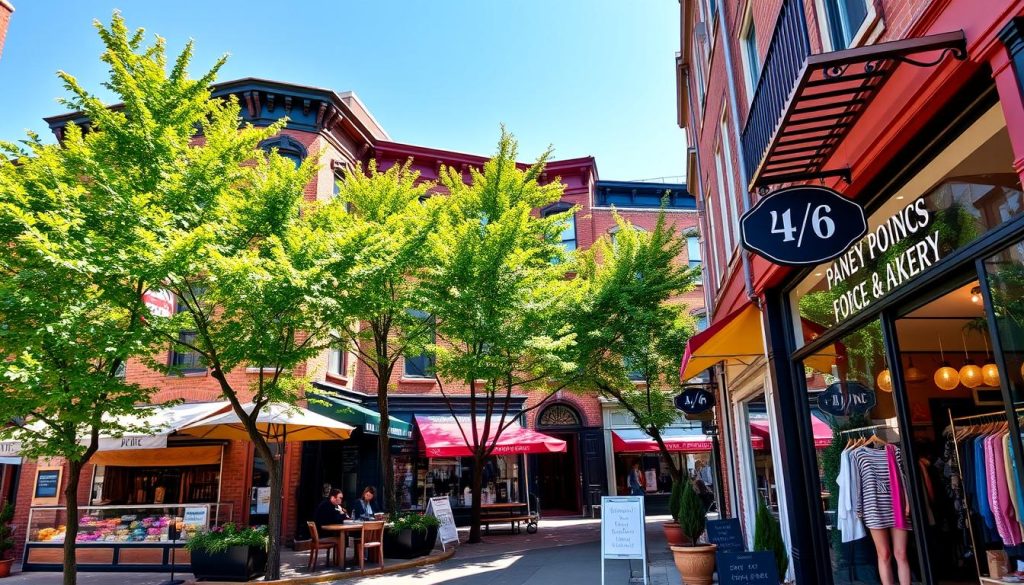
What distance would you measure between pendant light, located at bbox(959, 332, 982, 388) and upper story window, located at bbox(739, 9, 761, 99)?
5.36 meters

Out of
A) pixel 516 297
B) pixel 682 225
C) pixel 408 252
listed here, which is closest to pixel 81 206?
pixel 408 252

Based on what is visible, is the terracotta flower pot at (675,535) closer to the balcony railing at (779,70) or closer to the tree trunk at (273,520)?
the tree trunk at (273,520)

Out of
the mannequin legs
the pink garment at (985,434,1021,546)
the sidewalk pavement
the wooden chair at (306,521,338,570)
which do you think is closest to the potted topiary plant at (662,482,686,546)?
the sidewalk pavement

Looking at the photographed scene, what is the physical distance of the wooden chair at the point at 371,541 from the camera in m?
12.7

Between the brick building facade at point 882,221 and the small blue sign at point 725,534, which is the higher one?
the brick building facade at point 882,221

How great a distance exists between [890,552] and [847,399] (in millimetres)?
1369

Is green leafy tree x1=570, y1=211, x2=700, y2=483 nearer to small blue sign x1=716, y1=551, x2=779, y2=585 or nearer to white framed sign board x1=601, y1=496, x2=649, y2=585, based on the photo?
white framed sign board x1=601, y1=496, x2=649, y2=585

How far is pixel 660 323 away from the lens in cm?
1791

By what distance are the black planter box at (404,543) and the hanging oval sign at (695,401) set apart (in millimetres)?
6315

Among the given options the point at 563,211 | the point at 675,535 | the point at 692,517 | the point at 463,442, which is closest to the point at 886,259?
the point at 692,517

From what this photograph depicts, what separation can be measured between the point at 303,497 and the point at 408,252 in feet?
28.0

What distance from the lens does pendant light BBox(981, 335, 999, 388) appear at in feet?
13.7

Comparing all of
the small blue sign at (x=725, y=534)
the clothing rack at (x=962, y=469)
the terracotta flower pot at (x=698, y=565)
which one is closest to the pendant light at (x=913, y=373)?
the clothing rack at (x=962, y=469)

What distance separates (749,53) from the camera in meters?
9.30
